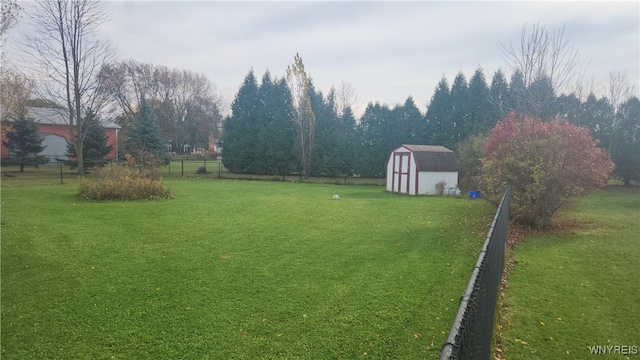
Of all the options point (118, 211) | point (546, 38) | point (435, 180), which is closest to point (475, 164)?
point (435, 180)

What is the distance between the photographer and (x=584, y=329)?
4398 millimetres

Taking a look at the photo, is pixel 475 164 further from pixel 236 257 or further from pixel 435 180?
pixel 236 257

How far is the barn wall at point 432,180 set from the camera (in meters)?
18.7

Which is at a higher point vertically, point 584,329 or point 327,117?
point 327,117

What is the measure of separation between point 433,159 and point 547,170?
30.3ft

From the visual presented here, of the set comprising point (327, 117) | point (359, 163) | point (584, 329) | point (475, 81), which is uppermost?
point (475, 81)

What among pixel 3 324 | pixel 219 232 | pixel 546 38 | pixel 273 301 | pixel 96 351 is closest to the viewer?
pixel 96 351

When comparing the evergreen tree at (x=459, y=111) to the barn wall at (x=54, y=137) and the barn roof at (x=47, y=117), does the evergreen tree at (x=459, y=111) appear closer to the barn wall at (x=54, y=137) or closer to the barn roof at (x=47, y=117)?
the barn roof at (x=47, y=117)

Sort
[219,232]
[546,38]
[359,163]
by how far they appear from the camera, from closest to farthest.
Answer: [219,232]
[546,38]
[359,163]

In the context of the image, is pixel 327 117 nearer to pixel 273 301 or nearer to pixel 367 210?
pixel 367 210

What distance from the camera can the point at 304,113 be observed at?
30.5 meters

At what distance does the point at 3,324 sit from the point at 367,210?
32.7ft

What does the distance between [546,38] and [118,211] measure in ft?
47.9

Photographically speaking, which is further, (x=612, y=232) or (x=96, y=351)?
(x=612, y=232)
